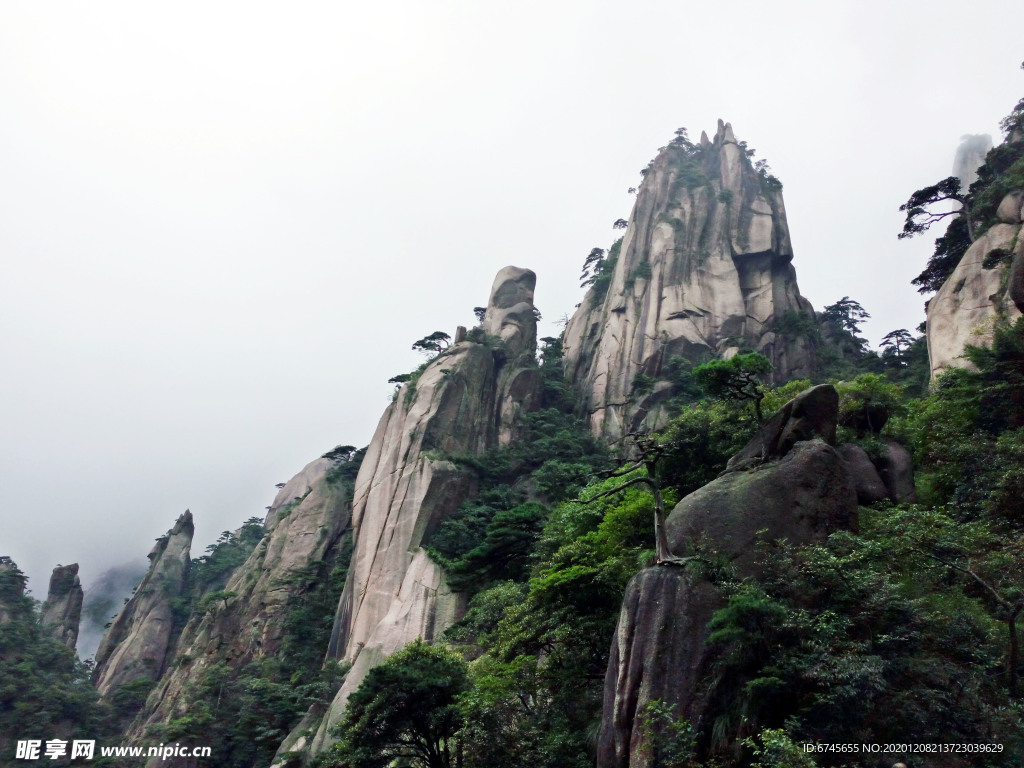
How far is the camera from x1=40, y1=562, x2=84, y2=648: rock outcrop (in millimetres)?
60969

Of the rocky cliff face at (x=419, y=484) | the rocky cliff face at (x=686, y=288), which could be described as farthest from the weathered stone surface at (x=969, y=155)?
the rocky cliff face at (x=419, y=484)

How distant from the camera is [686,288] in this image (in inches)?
1892

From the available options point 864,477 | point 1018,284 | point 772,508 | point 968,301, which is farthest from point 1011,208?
point 772,508

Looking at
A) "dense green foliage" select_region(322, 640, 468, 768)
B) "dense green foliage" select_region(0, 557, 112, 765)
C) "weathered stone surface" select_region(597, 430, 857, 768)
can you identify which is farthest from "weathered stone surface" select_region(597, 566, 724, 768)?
"dense green foliage" select_region(0, 557, 112, 765)

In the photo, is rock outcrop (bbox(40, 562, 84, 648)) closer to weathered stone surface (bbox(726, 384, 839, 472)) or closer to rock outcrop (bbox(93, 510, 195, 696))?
rock outcrop (bbox(93, 510, 195, 696))

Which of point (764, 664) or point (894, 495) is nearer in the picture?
point (764, 664)

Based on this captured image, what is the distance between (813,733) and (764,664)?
1.39m

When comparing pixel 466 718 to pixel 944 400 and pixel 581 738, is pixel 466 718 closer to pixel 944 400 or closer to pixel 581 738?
pixel 581 738

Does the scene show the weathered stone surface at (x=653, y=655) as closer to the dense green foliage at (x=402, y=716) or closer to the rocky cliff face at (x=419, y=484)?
the dense green foliage at (x=402, y=716)

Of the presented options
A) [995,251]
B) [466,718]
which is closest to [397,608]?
[466,718]

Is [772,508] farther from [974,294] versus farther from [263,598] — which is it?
[263,598]

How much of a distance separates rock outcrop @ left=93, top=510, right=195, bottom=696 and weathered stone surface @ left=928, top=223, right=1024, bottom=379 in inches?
2134

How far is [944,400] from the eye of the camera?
61.7ft

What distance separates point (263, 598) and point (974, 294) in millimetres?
39302
